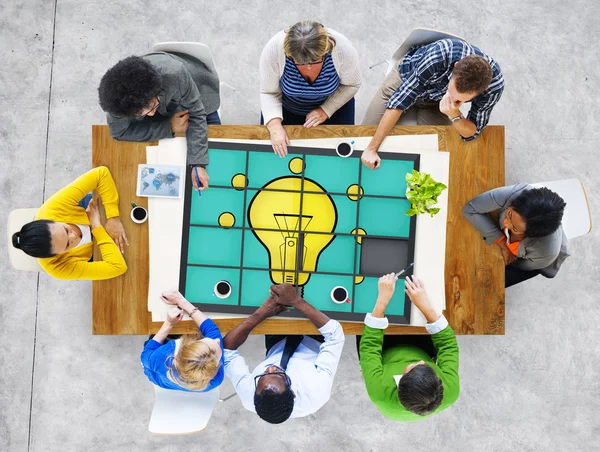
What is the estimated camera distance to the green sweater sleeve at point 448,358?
2.23 m

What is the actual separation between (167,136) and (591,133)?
2718 mm

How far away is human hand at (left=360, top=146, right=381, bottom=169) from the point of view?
2.32m

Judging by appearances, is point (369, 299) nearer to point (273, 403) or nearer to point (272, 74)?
point (273, 403)

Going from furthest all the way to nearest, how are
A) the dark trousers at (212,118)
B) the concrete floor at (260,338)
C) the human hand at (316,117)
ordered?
1. the concrete floor at (260,338)
2. the dark trousers at (212,118)
3. the human hand at (316,117)

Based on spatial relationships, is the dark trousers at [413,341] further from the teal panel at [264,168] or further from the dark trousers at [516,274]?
the teal panel at [264,168]

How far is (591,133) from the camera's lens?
3168mm

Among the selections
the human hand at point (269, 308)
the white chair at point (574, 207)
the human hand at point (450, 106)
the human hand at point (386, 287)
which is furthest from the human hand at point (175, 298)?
the white chair at point (574, 207)

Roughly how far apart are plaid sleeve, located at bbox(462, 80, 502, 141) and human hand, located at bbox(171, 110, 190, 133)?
1.36 metres

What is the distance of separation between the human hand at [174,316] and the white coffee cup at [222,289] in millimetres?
191

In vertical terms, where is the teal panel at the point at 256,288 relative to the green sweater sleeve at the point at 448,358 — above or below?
above

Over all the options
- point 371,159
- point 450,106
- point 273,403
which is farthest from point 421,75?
point 273,403

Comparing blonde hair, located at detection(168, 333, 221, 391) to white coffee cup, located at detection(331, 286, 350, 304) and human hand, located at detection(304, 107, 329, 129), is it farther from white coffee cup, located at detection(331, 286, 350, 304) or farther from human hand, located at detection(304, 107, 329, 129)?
human hand, located at detection(304, 107, 329, 129)

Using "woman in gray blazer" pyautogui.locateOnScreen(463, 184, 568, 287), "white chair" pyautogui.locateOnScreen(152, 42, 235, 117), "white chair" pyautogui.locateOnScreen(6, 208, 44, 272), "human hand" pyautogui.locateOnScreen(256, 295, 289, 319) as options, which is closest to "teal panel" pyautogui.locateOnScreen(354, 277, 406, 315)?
"human hand" pyautogui.locateOnScreen(256, 295, 289, 319)

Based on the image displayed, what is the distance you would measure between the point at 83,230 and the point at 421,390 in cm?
176
